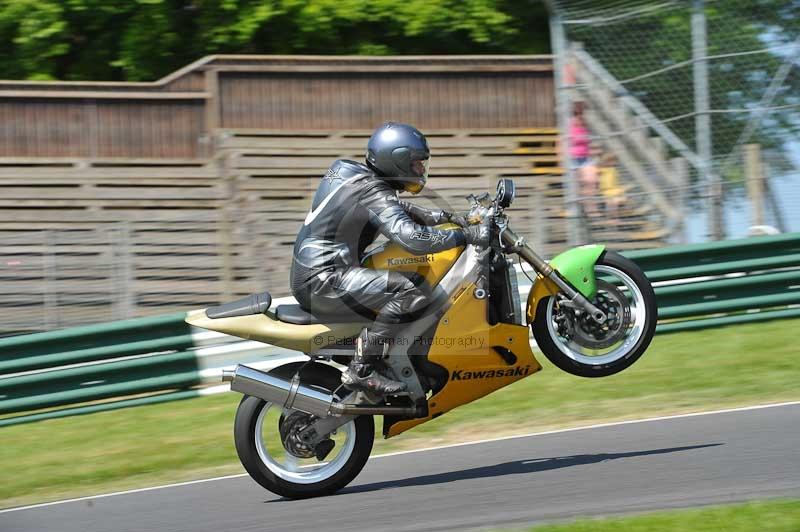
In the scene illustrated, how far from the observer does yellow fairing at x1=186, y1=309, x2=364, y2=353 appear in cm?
660

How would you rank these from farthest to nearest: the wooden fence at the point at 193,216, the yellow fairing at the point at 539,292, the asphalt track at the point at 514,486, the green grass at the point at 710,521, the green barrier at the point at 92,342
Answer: the wooden fence at the point at 193,216 < the green barrier at the point at 92,342 < the yellow fairing at the point at 539,292 < the asphalt track at the point at 514,486 < the green grass at the point at 710,521

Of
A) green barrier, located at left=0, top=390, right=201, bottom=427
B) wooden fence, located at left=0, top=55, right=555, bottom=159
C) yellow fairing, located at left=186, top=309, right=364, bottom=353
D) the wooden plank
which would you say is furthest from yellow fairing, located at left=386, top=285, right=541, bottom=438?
the wooden plank

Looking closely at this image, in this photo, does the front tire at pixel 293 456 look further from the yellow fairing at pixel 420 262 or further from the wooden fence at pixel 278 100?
the wooden fence at pixel 278 100

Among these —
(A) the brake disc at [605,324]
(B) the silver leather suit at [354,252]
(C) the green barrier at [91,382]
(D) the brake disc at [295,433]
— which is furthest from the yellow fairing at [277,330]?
(C) the green barrier at [91,382]

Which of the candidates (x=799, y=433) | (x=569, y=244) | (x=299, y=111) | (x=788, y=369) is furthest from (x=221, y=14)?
(x=799, y=433)

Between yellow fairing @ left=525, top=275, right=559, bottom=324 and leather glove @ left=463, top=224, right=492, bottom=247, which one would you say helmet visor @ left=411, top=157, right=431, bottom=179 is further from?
yellow fairing @ left=525, top=275, right=559, bottom=324

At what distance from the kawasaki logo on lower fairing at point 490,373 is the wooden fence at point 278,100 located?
13.1 metres

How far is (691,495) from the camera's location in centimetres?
590

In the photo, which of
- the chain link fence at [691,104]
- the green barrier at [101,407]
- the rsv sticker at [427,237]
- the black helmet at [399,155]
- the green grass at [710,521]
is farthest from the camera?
the green barrier at [101,407]

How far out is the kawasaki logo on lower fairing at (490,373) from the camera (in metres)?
6.70

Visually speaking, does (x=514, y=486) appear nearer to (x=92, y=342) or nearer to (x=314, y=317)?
(x=314, y=317)

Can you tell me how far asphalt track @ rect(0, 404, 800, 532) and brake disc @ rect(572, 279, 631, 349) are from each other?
680mm

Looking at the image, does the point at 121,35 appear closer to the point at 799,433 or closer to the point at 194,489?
the point at 194,489

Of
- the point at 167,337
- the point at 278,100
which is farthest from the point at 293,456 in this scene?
the point at 278,100
